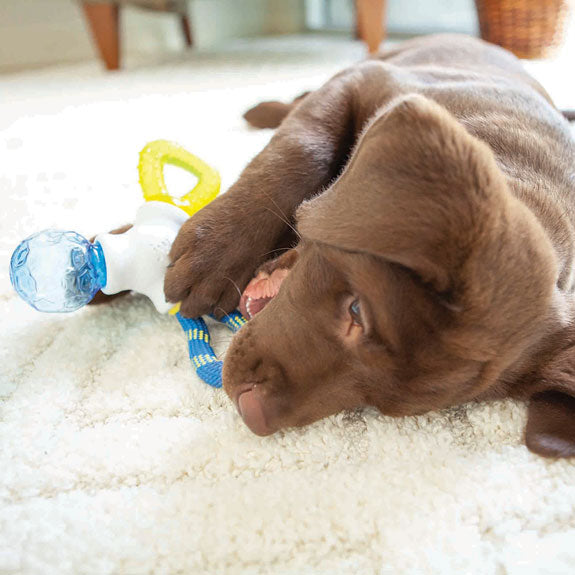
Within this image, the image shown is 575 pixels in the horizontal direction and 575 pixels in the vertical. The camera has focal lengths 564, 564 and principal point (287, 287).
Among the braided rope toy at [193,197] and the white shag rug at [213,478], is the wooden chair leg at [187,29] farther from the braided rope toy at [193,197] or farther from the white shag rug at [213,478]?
the white shag rug at [213,478]

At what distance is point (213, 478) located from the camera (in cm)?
95

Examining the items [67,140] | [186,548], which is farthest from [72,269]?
[67,140]

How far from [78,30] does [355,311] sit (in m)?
5.68

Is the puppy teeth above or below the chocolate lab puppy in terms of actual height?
below

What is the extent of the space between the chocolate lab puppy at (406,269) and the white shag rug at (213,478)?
78mm

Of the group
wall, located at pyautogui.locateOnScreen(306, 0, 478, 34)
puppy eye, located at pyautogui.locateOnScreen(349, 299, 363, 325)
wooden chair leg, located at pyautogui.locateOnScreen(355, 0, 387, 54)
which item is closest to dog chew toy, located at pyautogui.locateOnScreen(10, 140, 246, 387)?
puppy eye, located at pyautogui.locateOnScreen(349, 299, 363, 325)

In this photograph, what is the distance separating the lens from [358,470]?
98 cm

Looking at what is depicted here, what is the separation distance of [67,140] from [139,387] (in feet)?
5.92

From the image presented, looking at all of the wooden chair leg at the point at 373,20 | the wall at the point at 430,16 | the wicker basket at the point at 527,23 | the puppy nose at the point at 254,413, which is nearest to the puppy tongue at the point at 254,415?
the puppy nose at the point at 254,413

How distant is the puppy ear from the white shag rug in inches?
9.8

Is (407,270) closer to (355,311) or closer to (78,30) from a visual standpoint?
(355,311)

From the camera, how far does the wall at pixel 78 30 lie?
5.30m

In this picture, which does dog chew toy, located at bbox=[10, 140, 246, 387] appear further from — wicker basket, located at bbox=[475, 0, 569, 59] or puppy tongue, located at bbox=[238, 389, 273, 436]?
wicker basket, located at bbox=[475, 0, 569, 59]

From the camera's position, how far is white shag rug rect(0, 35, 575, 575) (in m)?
0.83
